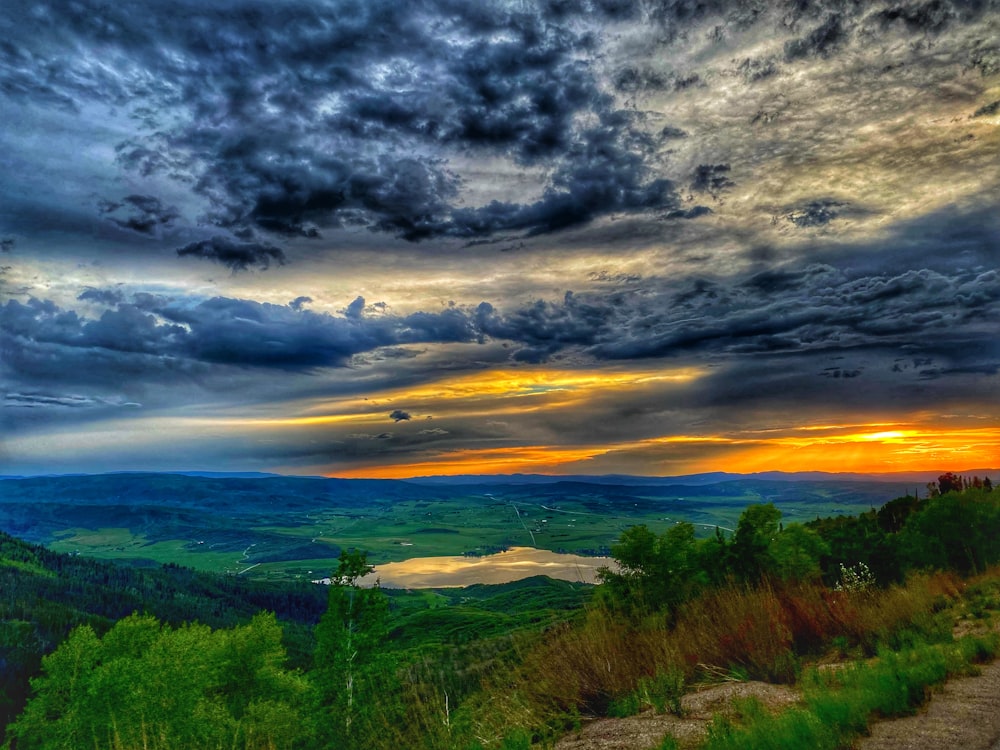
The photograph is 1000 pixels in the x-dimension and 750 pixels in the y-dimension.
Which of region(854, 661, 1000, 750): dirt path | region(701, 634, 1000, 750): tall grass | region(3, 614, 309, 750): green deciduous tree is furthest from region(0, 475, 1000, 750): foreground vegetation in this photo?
region(3, 614, 309, 750): green deciduous tree

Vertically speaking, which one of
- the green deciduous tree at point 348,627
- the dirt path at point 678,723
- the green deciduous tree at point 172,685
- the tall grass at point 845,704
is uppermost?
the tall grass at point 845,704

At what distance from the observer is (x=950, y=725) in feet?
20.5

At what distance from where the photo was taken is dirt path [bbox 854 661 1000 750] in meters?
5.81

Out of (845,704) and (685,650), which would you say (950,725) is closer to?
(845,704)

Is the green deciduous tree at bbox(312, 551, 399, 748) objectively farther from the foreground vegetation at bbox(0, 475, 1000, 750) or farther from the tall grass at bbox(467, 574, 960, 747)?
the tall grass at bbox(467, 574, 960, 747)

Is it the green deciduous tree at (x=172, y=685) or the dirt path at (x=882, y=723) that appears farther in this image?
the green deciduous tree at (x=172, y=685)

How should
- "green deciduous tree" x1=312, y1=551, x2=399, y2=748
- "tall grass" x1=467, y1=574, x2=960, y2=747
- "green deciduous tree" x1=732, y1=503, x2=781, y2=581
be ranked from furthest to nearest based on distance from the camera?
"green deciduous tree" x1=312, y1=551, x2=399, y2=748 < "green deciduous tree" x1=732, y1=503, x2=781, y2=581 < "tall grass" x1=467, y1=574, x2=960, y2=747

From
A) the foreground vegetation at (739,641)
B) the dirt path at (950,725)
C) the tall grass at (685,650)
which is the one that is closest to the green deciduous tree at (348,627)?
the foreground vegetation at (739,641)

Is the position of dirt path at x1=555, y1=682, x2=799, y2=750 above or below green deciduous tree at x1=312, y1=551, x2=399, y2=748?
above

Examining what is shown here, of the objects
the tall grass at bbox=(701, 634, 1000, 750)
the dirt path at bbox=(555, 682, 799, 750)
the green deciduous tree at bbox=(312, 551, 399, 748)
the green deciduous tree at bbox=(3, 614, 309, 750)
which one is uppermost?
the tall grass at bbox=(701, 634, 1000, 750)

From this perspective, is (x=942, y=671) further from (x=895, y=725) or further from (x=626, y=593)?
(x=626, y=593)

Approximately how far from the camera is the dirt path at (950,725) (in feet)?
19.1

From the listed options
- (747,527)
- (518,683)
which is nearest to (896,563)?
(747,527)

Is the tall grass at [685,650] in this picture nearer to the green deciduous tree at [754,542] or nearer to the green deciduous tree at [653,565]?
the green deciduous tree at [653,565]
